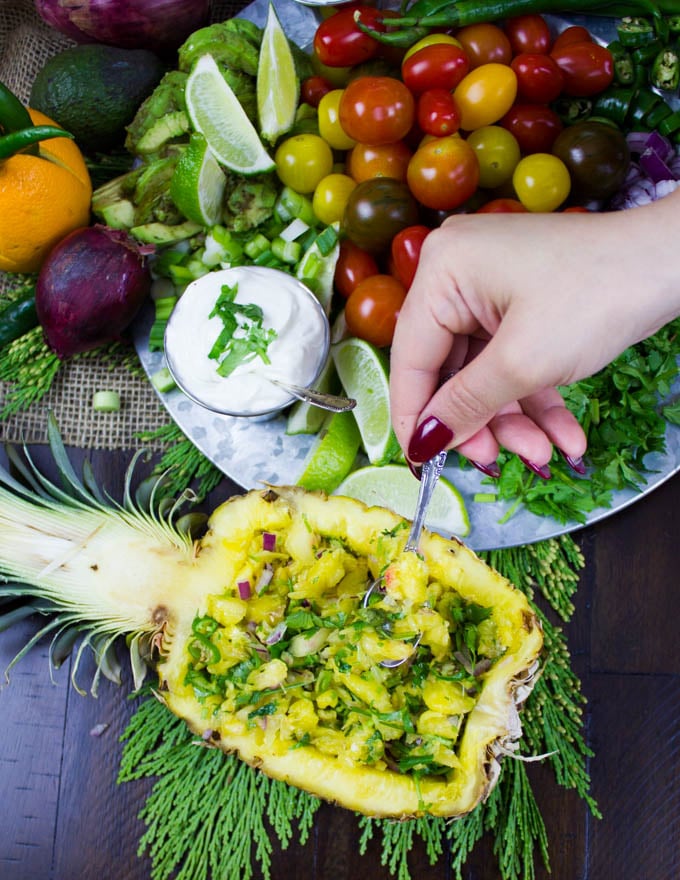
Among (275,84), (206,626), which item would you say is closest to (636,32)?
(275,84)

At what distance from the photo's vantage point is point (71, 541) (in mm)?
1646

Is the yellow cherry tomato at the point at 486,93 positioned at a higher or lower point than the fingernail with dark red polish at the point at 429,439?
higher

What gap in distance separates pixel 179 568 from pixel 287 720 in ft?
1.16

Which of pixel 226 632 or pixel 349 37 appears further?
pixel 349 37

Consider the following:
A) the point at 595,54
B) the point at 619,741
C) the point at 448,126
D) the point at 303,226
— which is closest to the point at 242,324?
the point at 303,226

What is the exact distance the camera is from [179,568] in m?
1.55

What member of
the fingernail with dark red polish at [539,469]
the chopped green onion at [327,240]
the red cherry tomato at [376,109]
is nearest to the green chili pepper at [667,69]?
the red cherry tomato at [376,109]

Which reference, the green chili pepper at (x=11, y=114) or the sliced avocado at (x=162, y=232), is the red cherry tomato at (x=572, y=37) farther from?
the green chili pepper at (x=11, y=114)

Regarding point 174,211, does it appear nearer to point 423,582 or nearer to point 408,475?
point 408,475

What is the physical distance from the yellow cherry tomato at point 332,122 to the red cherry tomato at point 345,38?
74 millimetres

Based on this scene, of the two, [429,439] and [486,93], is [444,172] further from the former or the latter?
[429,439]

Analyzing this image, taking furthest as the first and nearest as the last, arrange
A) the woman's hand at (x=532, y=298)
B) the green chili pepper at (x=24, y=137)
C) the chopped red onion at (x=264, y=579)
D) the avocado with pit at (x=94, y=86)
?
the avocado with pit at (x=94, y=86)
the green chili pepper at (x=24, y=137)
the chopped red onion at (x=264, y=579)
the woman's hand at (x=532, y=298)

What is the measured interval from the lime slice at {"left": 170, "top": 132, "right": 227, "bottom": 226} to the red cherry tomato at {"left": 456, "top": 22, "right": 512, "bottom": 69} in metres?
0.63

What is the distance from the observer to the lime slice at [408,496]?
1.71m
